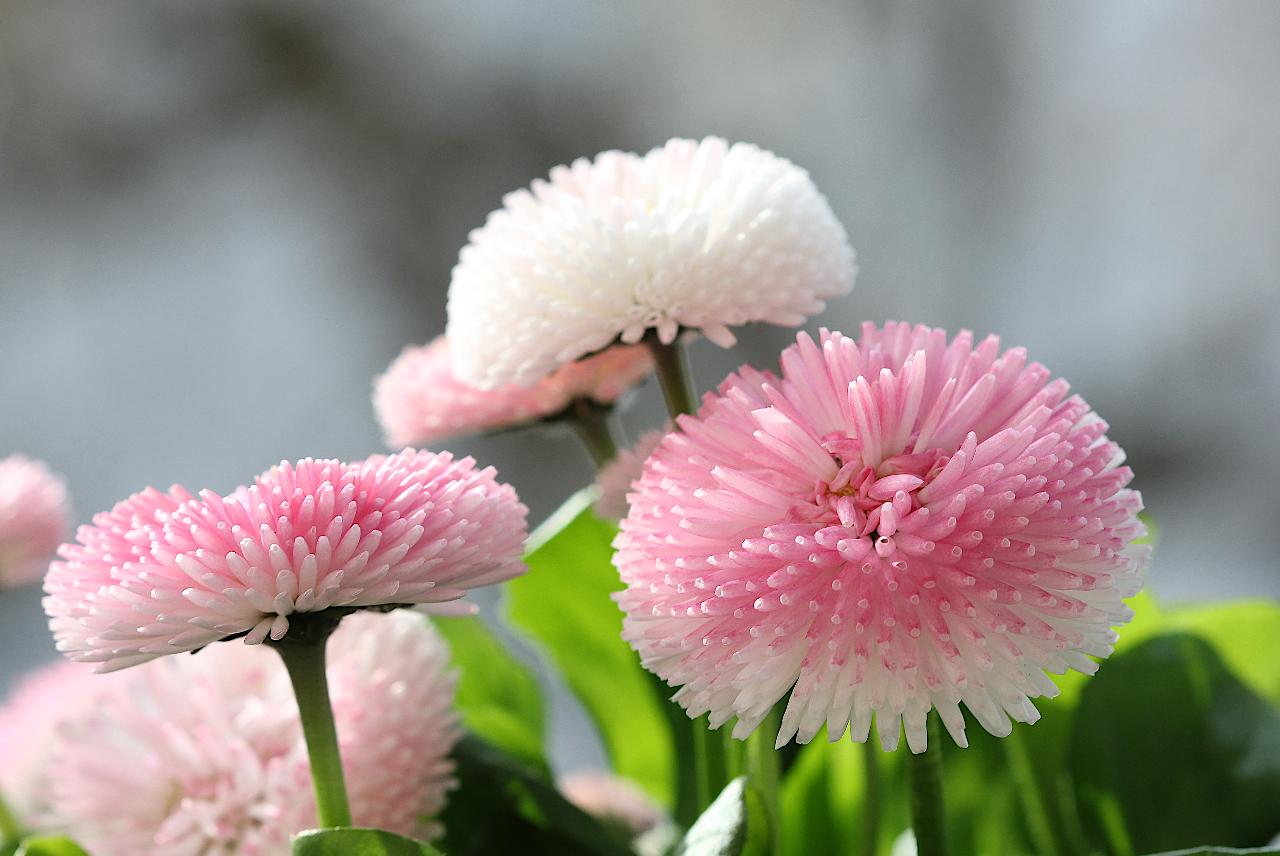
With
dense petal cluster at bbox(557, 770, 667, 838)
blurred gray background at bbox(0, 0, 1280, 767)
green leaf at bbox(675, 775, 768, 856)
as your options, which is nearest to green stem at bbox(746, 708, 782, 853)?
green leaf at bbox(675, 775, 768, 856)

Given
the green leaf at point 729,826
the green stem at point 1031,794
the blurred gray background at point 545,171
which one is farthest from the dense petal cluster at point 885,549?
the blurred gray background at point 545,171

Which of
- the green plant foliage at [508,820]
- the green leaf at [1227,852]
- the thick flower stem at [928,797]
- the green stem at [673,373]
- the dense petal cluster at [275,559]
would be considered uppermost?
the green stem at [673,373]

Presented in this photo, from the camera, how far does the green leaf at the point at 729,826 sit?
7.5 inches

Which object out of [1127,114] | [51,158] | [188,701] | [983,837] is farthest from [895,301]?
[188,701]

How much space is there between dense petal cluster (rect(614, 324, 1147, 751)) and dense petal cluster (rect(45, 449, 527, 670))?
3cm

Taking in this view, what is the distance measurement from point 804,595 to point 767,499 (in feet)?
0.05

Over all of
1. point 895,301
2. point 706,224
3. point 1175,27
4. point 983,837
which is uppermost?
point 1175,27

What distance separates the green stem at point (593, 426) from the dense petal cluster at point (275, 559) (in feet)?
0.32

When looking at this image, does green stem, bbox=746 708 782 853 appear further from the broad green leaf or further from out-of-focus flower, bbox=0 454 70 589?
out-of-focus flower, bbox=0 454 70 589

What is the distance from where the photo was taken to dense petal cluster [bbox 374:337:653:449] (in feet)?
0.89

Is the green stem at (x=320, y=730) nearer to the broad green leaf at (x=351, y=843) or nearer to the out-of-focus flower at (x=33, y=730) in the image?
the broad green leaf at (x=351, y=843)

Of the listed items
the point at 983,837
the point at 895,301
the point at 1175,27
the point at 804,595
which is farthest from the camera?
the point at 895,301

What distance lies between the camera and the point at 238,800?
0.23 meters

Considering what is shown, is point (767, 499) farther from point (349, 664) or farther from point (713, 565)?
point (349, 664)
